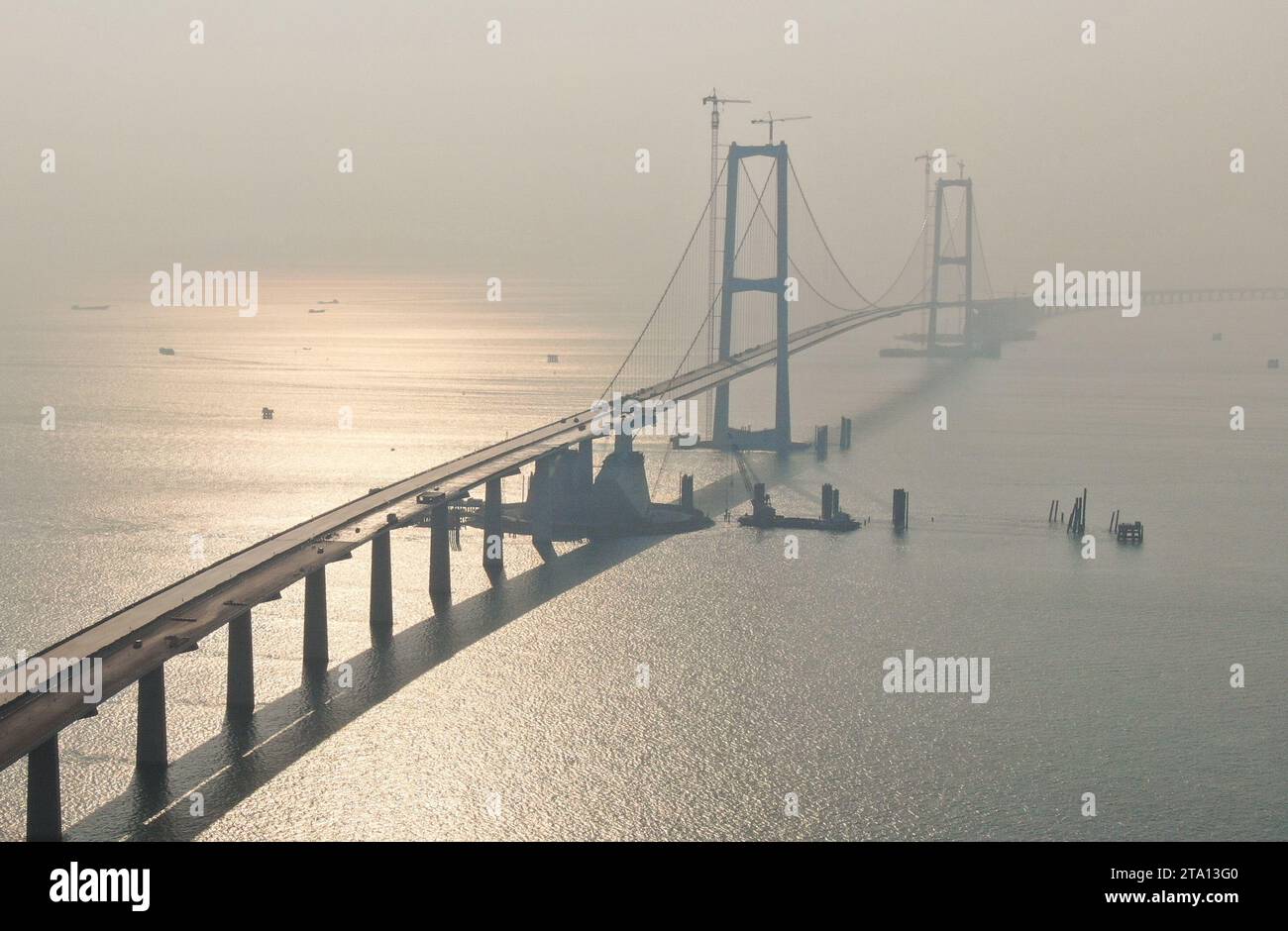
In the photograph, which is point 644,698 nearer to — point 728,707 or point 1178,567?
point 728,707

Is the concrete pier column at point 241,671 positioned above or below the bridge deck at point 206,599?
below

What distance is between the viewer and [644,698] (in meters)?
36.5

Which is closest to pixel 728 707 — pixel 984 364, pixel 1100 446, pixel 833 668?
pixel 833 668

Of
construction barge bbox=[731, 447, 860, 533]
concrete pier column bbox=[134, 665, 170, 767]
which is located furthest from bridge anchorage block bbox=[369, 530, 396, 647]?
construction barge bbox=[731, 447, 860, 533]

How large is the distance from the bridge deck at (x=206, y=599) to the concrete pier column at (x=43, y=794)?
0.59 meters

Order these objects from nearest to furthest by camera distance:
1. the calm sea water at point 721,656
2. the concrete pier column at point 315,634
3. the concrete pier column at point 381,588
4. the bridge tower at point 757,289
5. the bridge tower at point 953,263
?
the calm sea water at point 721,656
the concrete pier column at point 315,634
the concrete pier column at point 381,588
the bridge tower at point 757,289
the bridge tower at point 953,263

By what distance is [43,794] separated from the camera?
84.1ft

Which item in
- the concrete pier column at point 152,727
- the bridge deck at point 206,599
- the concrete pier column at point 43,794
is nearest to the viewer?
the concrete pier column at point 43,794

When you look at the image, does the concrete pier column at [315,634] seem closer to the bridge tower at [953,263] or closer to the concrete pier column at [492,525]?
the concrete pier column at [492,525]

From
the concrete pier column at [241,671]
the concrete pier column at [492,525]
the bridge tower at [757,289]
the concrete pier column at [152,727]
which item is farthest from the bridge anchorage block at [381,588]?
the bridge tower at [757,289]

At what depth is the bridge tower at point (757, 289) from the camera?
3447 inches

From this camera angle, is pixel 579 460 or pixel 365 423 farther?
pixel 365 423

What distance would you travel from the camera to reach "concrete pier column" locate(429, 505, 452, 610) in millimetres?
46375

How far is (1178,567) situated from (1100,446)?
3644cm
